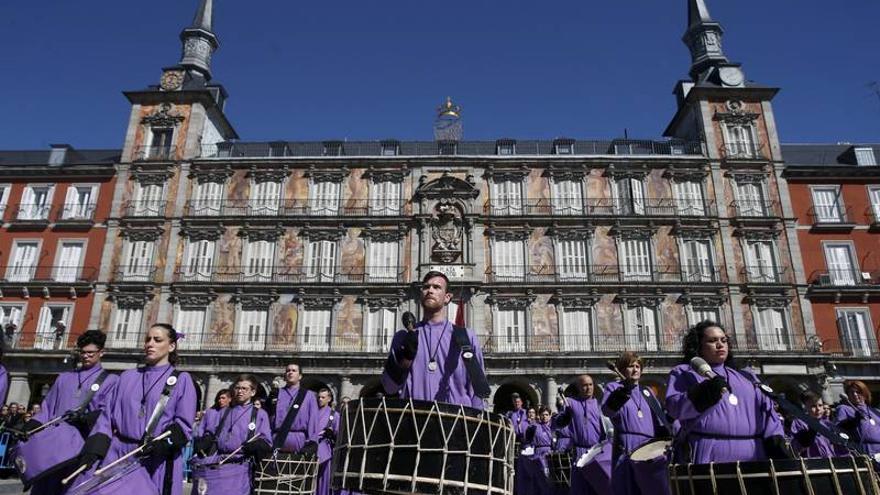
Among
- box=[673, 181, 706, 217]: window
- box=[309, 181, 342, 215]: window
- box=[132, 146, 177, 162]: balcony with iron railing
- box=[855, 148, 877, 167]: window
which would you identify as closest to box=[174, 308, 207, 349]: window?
box=[309, 181, 342, 215]: window

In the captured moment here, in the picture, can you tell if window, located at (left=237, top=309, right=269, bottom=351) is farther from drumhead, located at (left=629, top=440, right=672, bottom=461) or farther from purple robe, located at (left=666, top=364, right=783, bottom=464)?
purple robe, located at (left=666, top=364, right=783, bottom=464)

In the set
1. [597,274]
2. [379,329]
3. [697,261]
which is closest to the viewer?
[379,329]

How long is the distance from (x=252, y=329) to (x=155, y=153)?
495 inches

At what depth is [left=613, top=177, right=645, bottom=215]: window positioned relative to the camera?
32619 mm

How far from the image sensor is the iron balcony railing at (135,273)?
103ft

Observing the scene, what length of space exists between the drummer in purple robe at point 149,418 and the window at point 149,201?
1209 inches

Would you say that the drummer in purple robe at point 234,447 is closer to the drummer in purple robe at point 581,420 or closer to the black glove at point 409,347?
the black glove at point 409,347

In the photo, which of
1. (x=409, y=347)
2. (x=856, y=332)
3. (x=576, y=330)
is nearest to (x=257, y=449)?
(x=409, y=347)

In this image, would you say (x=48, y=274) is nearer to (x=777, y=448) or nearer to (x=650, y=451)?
(x=650, y=451)

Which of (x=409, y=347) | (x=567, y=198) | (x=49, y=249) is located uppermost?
(x=567, y=198)

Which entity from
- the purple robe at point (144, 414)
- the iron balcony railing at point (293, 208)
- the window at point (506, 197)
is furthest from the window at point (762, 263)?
the purple robe at point (144, 414)

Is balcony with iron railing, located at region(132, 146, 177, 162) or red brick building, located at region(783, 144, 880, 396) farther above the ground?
balcony with iron railing, located at region(132, 146, 177, 162)

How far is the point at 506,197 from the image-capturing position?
33.3 meters

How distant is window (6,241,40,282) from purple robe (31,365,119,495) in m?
32.1
